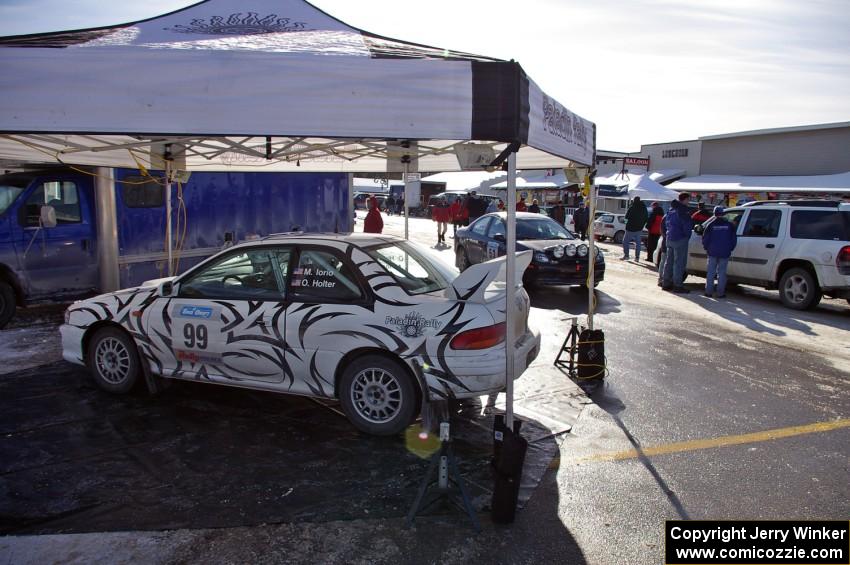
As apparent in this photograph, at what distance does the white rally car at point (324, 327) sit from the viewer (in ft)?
15.5

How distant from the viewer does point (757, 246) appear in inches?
455

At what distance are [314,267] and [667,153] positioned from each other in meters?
41.3

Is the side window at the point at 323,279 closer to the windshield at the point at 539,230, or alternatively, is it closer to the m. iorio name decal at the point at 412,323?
the m. iorio name decal at the point at 412,323

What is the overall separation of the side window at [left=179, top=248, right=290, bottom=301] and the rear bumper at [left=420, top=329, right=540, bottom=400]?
4.96 ft

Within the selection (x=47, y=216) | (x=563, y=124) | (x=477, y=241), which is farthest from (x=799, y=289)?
(x=47, y=216)

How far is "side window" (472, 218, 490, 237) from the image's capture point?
44.4 feet

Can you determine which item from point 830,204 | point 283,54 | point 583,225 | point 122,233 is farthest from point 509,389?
point 583,225

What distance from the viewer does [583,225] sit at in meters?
21.2

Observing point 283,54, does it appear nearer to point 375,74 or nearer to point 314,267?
point 375,74

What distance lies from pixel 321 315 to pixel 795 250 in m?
9.36

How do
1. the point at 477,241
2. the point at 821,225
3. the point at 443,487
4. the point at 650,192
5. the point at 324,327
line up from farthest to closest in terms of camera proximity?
the point at 650,192 → the point at 477,241 → the point at 821,225 → the point at 324,327 → the point at 443,487

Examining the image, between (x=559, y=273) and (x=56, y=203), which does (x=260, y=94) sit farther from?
(x=559, y=273)

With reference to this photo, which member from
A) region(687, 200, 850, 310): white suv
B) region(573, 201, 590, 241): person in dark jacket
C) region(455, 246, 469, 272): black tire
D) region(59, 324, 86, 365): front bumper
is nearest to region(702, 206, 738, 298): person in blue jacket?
region(687, 200, 850, 310): white suv

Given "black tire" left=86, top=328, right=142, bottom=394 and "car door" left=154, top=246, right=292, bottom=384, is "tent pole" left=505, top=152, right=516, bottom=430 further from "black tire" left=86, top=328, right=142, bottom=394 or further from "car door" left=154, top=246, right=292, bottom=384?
"black tire" left=86, top=328, right=142, bottom=394
